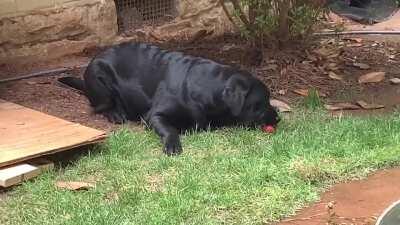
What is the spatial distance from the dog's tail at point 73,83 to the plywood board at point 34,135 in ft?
3.30

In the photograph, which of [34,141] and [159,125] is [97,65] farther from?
[34,141]

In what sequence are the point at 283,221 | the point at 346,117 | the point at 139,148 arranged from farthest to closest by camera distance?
the point at 346,117 < the point at 139,148 < the point at 283,221

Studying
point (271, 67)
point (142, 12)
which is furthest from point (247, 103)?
point (142, 12)

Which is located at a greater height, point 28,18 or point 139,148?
point 28,18

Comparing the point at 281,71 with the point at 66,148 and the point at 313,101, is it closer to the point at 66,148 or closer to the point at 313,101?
the point at 313,101

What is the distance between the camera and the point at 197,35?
8.71 meters

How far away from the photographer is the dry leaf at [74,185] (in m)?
4.66

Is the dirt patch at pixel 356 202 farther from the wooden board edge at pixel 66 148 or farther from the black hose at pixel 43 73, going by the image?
the black hose at pixel 43 73

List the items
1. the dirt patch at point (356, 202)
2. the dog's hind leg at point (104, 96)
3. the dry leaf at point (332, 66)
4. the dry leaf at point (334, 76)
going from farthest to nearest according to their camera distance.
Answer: the dry leaf at point (332, 66), the dry leaf at point (334, 76), the dog's hind leg at point (104, 96), the dirt patch at point (356, 202)

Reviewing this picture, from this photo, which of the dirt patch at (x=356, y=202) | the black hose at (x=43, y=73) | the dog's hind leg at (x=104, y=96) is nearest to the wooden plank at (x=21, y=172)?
the dog's hind leg at (x=104, y=96)

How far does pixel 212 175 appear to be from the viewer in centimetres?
480

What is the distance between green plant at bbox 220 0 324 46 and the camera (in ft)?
24.2

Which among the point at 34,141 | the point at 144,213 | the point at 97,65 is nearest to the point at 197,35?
the point at 97,65

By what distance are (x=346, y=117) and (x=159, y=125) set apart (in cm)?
156
